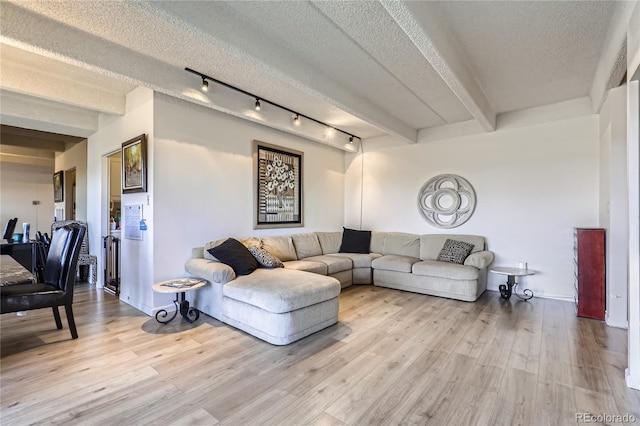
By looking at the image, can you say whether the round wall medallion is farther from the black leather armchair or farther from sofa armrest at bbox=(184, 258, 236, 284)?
the black leather armchair

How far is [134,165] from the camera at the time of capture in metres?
3.66

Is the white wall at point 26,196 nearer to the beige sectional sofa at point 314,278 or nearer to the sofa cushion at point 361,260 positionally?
the beige sectional sofa at point 314,278

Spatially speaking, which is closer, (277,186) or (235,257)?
(235,257)

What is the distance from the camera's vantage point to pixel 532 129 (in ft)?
14.4

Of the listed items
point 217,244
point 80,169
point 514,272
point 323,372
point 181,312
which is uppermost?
point 80,169

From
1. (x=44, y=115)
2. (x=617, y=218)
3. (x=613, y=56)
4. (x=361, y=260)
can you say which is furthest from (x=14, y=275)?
(x=617, y=218)

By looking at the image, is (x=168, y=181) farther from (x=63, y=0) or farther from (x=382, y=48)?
(x=382, y=48)

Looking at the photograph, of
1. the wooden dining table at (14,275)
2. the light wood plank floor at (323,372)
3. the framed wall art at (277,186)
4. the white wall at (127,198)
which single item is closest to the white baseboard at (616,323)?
the light wood plank floor at (323,372)

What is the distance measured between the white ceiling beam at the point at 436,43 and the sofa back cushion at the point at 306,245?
120 inches

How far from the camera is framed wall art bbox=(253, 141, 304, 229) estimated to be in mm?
4504

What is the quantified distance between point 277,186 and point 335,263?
1532 mm

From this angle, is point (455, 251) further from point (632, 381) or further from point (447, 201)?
point (632, 381)

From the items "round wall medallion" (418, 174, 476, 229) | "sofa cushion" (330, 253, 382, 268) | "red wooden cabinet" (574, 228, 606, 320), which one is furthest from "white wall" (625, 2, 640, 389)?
"sofa cushion" (330, 253, 382, 268)

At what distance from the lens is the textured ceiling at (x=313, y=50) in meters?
2.15
